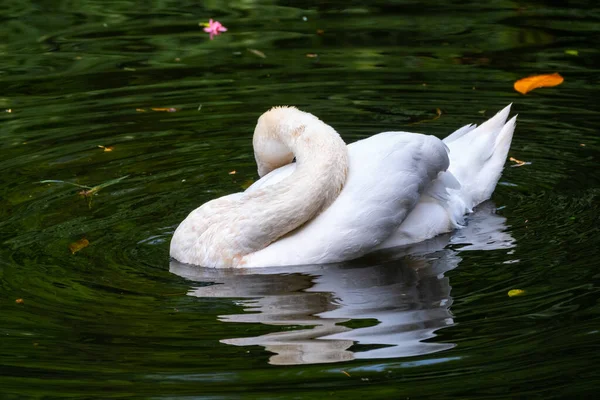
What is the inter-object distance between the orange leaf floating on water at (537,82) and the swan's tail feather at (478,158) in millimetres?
2116

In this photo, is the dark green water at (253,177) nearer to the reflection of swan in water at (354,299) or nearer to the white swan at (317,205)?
the reflection of swan in water at (354,299)

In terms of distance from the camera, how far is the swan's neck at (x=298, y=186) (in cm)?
606

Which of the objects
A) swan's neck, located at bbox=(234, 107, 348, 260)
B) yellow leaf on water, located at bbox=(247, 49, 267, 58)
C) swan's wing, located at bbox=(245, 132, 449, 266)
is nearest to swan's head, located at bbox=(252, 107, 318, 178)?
swan's neck, located at bbox=(234, 107, 348, 260)

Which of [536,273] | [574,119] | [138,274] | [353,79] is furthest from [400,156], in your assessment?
[353,79]

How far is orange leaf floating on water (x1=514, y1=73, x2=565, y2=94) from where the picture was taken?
374 inches

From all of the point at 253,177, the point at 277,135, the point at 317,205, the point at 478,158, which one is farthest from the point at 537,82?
the point at 317,205

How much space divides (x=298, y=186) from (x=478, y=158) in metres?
1.55

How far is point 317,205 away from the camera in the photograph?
6.09m

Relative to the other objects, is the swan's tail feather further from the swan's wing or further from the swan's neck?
the swan's neck

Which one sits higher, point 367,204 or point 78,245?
point 367,204

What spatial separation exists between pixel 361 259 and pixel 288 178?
588 mm

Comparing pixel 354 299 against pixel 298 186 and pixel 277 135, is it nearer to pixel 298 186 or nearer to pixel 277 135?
pixel 298 186

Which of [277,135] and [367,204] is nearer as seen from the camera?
[367,204]

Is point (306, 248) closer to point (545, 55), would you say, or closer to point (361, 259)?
point (361, 259)
